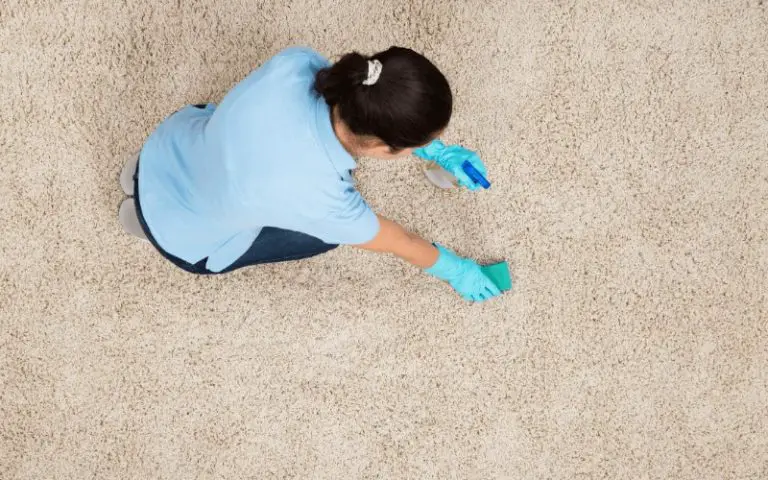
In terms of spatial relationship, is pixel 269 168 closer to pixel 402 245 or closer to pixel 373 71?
pixel 373 71

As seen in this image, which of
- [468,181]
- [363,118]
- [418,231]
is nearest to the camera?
[363,118]

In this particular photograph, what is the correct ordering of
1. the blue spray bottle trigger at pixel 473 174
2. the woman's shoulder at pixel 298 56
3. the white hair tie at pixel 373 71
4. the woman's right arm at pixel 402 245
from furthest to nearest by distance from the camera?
the blue spray bottle trigger at pixel 473 174, the woman's right arm at pixel 402 245, the woman's shoulder at pixel 298 56, the white hair tie at pixel 373 71

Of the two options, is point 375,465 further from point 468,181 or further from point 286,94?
point 286,94

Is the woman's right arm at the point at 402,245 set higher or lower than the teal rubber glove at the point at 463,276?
higher

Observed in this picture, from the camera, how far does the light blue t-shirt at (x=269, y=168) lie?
667mm

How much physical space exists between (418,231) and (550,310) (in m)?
0.28

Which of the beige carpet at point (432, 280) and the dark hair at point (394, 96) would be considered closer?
the dark hair at point (394, 96)

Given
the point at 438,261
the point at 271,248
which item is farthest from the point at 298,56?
the point at 438,261

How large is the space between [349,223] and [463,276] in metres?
0.35

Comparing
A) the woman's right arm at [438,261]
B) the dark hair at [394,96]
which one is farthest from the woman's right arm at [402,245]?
the dark hair at [394,96]

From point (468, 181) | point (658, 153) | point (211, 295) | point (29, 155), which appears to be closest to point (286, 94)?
point (468, 181)

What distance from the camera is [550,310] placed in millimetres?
1088

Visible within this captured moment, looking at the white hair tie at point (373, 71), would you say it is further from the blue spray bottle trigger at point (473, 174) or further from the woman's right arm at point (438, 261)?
the blue spray bottle trigger at point (473, 174)

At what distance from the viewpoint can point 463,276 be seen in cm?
103
